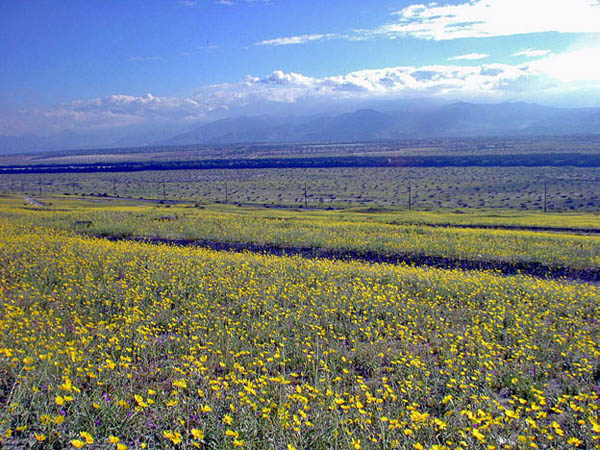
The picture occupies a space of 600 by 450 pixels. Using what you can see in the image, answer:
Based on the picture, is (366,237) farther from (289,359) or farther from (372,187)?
(372,187)

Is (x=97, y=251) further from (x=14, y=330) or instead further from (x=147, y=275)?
(x=14, y=330)

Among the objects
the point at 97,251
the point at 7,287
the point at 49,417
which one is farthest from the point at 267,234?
the point at 49,417

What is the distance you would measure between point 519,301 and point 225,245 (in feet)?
47.0

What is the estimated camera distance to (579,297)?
439 inches

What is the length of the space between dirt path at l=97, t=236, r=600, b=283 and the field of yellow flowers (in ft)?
13.6

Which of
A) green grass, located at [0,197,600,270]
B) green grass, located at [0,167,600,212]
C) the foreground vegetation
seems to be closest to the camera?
the foreground vegetation

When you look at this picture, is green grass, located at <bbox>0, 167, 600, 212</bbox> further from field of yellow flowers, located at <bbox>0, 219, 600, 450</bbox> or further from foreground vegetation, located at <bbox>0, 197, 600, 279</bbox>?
field of yellow flowers, located at <bbox>0, 219, 600, 450</bbox>

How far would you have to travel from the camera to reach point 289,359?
7105 mm

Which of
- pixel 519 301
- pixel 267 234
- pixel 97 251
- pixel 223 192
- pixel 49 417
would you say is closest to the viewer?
pixel 49 417

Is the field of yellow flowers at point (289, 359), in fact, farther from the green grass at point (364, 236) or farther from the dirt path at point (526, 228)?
the dirt path at point (526, 228)

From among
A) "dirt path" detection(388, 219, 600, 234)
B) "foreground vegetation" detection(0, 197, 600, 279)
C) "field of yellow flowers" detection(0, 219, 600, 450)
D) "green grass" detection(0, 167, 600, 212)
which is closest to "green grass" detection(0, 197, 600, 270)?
"foreground vegetation" detection(0, 197, 600, 279)

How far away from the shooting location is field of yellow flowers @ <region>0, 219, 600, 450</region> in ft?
16.6

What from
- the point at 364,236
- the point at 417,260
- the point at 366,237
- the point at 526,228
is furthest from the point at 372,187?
the point at 417,260

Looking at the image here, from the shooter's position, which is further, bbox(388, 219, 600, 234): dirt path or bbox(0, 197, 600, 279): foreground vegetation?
bbox(388, 219, 600, 234): dirt path
